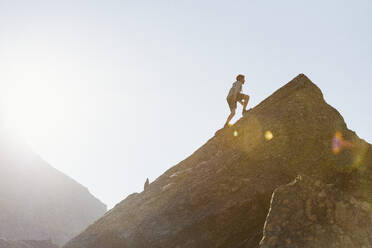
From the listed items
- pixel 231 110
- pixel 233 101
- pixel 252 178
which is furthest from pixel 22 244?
pixel 252 178

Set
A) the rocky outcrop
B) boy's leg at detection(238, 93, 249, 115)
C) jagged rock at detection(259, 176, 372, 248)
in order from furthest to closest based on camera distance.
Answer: the rocky outcrop < boy's leg at detection(238, 93, 249, 115) < jagged rock at detection(259, 176, 372, 248)

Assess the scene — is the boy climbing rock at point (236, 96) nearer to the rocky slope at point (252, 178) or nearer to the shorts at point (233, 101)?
the shorts at point (233, 101)

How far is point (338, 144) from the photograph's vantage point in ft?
31.6

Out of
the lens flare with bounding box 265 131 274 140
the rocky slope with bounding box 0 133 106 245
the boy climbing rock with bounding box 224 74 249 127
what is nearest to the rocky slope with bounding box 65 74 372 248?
the lens flare with bounding box 265 131 274 140

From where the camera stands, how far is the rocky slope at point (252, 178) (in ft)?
27.1

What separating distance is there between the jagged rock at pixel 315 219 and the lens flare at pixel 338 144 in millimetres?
5077

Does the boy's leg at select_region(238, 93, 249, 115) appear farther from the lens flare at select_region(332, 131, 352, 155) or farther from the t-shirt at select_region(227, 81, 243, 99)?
the lens flare at select_region(332, 131, 352, 155)

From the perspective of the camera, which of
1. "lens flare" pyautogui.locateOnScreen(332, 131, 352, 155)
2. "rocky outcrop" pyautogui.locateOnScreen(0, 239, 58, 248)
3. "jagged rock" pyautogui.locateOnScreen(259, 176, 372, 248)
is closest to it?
"jagged rock" pyautogui.locateOnScreen(259, 176, 372, 248)

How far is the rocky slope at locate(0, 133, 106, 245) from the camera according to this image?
9206 cm

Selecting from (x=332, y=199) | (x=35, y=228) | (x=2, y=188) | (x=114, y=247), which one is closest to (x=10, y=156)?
(x=2, y=188)

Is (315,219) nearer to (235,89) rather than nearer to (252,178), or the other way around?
(252,178)

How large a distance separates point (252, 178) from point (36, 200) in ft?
393

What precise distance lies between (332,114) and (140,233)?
8.14 meters

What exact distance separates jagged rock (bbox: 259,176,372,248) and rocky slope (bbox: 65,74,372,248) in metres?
2.46
